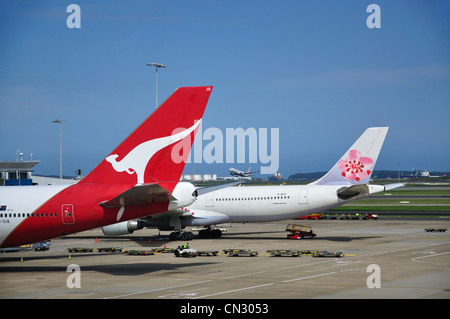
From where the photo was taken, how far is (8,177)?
10000cm

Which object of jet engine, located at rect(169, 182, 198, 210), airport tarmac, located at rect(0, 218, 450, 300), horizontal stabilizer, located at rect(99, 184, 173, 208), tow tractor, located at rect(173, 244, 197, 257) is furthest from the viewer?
tow tractor, located at rect(173, 244, 197, 257)

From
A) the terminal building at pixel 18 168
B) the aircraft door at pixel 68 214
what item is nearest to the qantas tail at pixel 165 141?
the aircraft door at pixel 68 214

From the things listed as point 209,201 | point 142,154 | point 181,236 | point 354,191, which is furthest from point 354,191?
point 142,154

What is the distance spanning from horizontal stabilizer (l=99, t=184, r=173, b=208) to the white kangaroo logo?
4.43 feet

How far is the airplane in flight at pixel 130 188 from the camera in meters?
31.5

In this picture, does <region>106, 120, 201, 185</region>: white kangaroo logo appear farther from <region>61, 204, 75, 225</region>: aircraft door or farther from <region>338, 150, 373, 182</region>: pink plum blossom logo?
<region>338, 150, 373, 182</region>: pink plum blossom logo

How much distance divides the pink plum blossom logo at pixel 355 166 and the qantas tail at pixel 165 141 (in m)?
28.0

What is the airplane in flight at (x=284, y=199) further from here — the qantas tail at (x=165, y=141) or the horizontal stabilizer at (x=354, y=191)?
the qantas tail at (x=165, y=141)

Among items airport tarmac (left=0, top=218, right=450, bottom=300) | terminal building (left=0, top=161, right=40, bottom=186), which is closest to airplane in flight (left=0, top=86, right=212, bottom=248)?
airport tarmac (left=0, top=218, right=450, bottom=300)

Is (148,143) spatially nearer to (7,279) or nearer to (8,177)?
(7,279)

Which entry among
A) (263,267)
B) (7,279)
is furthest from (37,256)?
(263,267)

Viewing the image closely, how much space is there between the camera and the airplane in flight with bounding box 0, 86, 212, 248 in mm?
31469

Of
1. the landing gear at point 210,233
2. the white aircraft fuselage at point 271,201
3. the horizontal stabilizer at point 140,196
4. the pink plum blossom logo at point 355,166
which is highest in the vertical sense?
the pink plum blossom logo at point 355,166

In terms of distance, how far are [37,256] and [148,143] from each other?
19586 millimetres
